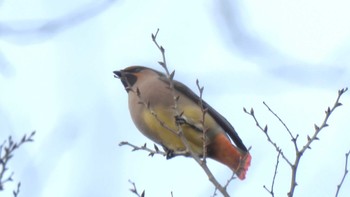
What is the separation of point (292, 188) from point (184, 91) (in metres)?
2.27

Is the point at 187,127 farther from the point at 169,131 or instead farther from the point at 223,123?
the point at 223,123

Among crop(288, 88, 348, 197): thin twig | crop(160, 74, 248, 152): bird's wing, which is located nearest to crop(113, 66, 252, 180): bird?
crop(160, 74, 248, 152): bird's wing

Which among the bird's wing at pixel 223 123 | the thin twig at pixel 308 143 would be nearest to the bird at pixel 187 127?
the bird's wing at pixel 223 123

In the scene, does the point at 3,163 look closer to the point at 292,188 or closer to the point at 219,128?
the point at 292,188

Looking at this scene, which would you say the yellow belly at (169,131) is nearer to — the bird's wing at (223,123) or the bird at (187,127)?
the bird at (187,127)

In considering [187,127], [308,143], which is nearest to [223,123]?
[187,127]

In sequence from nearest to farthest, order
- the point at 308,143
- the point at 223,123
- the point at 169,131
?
the point at 308,143 < the point at 169,131 < the point at 223,123

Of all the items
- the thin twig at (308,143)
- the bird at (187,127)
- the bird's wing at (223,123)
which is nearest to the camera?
the thin twig at (308,143)

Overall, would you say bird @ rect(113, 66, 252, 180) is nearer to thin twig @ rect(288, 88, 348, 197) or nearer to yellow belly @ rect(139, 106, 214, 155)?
yellow belly @ rect(139, 106, 214, 155)

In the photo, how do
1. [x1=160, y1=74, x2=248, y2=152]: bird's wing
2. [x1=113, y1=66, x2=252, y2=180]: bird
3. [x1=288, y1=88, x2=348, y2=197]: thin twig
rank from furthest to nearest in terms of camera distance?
[x1=160, y1=74, x2=248, y2=152]: bird's wing < [x1=113, y1=66, x2=252, y2=180]: bird < [x1=288, y1=88, x2=348, y2=197]: thin twig

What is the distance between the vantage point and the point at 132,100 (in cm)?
538

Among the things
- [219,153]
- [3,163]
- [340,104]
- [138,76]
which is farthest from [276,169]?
[138,76]

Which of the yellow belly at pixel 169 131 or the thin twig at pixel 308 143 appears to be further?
the yellow belly at pixel 169 131

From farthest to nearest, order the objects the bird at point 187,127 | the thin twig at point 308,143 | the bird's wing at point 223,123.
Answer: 1. the bird's wing at point 223,123
2. the bird at point 187,127
3. the thin twig at point 308,143
